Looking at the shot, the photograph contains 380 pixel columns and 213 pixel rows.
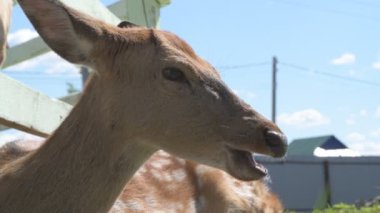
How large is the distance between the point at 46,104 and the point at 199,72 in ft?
5.39

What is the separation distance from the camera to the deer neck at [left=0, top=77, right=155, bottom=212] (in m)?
4.09

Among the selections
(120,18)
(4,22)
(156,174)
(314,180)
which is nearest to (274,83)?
(314,180)

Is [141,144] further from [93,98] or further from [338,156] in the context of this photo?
[338,156]

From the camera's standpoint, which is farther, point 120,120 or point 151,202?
point 151,202

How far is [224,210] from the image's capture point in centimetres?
615

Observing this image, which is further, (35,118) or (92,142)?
(35,118)

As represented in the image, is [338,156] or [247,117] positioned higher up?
[247,117]

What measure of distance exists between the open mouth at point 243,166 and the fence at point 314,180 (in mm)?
15936

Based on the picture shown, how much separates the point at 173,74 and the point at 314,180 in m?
16.7

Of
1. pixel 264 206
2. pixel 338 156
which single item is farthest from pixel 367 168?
pixel 264 206

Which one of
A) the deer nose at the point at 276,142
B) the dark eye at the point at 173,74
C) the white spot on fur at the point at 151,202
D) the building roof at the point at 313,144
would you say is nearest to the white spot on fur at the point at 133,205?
the white spot on fur at the point at 151,202

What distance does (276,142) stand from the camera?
3840mm

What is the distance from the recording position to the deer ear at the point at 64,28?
3.97m

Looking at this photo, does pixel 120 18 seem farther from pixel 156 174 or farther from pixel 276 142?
pixel 276 142
